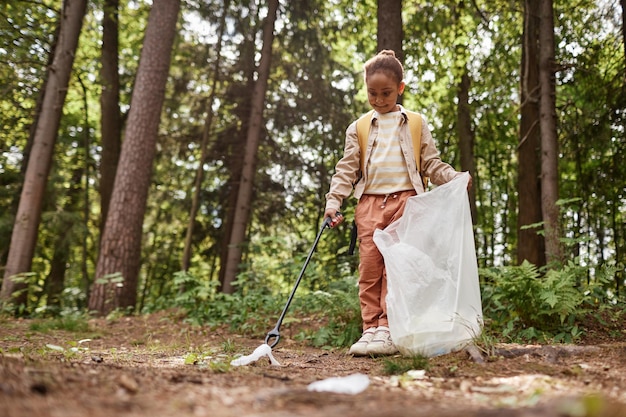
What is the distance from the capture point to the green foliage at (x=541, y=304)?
382cm

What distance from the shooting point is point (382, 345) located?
3.49 m

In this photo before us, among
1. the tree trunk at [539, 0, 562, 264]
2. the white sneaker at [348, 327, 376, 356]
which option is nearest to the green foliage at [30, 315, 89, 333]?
the white sneaker at [348, 327, 376, 356]

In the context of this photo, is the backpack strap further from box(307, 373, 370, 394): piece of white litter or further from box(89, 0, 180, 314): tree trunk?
box(89, 0, 180, 314): tree trunk

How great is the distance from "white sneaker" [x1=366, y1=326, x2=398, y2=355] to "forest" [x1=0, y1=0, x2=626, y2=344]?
43.4 inches

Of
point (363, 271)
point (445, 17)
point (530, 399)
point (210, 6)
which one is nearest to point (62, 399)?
point (530, 399)

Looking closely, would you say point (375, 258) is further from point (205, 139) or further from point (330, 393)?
point (205, 139)

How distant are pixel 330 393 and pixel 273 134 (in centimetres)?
1078

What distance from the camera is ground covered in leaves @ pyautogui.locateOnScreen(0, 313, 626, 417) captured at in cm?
150

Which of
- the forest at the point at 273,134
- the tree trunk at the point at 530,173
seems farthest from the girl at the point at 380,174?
the tree trunk at the point at 530,173

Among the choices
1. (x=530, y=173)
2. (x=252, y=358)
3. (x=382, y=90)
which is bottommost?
(x=252, y=358)

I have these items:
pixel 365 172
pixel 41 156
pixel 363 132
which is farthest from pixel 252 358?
pixel 41 156

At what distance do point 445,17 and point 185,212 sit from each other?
25.5 ft

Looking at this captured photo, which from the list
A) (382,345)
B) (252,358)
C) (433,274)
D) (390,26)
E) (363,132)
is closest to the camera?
(252,358)

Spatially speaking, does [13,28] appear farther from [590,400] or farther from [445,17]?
[590,400]
